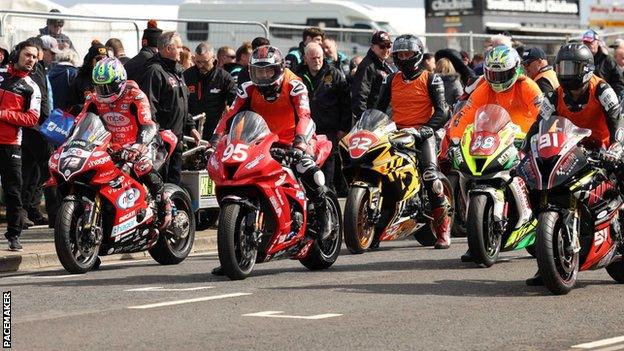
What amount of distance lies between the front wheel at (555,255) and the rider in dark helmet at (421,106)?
13.0 ft

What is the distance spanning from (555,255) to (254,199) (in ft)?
9.02

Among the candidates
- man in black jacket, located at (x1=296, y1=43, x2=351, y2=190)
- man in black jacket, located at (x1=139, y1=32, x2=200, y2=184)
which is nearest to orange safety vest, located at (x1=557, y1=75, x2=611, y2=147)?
man in black jacket, located at (x1=139, y1=32, x2=200, y2=184)

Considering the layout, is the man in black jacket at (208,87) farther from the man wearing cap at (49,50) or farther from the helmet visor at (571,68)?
the helmet visor at (571,68)

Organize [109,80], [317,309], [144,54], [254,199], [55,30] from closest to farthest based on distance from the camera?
1. [317,309]
2. [254,199]
3. [109,80]
4. [144,54]
5. [55,30]

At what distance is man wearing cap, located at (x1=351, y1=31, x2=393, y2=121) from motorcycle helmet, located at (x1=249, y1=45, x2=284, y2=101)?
3.93m

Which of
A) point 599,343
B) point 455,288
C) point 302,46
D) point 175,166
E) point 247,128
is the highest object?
point 302,46

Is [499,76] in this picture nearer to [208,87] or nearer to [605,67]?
[208,87]

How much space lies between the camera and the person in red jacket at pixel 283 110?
13453 mm

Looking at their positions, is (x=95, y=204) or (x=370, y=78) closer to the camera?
(x=95, y=204)

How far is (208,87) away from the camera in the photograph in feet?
60.0

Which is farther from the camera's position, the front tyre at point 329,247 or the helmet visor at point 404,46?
the helmet visor at point 404,46

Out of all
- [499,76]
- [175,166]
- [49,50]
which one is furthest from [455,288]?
[49,50]

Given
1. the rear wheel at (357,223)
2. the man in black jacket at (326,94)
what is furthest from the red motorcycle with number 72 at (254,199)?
the man in black jacket at (326,94)

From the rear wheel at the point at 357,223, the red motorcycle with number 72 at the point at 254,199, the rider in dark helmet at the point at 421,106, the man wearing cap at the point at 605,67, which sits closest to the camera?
the red motorcycle with number 72 at the point at 254,199
